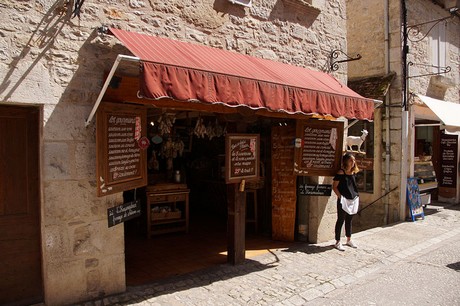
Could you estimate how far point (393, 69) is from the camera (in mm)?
9750

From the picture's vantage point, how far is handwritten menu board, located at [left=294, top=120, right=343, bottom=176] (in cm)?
638

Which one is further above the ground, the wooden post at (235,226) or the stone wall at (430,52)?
the stone wall at (430,52)

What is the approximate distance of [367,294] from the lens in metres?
4.74

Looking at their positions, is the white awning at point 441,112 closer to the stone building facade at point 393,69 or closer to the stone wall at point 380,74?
the stone building facade at point 393,69

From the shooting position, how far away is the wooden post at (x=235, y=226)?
562cm

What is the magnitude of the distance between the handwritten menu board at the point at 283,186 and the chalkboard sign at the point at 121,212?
322cm

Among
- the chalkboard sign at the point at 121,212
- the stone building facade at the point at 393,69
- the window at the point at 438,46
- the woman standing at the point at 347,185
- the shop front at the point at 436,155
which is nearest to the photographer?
the chalkboard sign at the point at 121,212

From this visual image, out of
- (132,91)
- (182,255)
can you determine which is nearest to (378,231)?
(182,255)

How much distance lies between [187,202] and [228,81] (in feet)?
A: 12.6

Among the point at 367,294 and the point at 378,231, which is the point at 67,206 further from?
the point at 378,231

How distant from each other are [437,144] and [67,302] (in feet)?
41.4

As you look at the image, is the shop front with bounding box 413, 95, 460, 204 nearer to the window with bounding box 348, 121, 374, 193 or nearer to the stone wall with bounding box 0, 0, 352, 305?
the window with bounding box 348, 121, 374, 193

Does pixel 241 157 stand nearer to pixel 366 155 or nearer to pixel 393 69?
pixel 366 155

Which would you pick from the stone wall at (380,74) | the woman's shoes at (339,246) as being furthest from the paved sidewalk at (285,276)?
the stone wall at (380,74)
